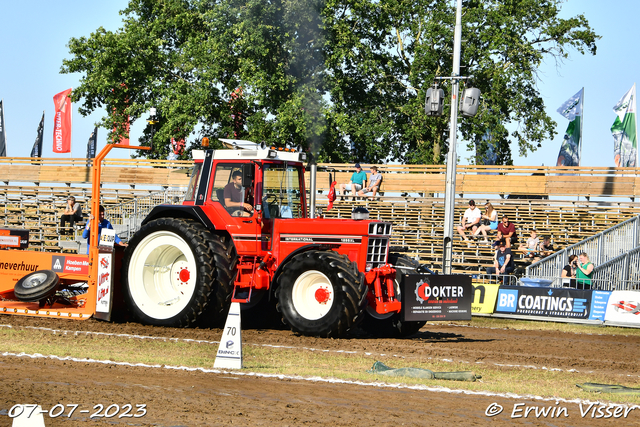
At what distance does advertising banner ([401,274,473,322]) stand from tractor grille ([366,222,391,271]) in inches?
20.7

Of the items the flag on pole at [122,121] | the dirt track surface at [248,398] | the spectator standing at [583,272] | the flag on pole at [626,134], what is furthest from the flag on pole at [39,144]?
the dirt track surface at [248,398]

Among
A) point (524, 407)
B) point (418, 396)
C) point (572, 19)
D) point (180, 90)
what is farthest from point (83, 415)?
point (572, 19)

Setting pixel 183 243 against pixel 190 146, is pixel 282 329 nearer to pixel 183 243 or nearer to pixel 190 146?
pixel 183 243

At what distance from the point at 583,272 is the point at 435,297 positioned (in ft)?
25.5

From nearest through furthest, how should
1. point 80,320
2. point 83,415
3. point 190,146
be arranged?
point 83,415
point 80,320
point 190,146

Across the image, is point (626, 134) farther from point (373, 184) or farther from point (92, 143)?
point (92, 143)

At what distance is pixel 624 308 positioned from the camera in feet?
49.4

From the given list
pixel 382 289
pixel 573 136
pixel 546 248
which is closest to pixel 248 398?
pixel 382 289

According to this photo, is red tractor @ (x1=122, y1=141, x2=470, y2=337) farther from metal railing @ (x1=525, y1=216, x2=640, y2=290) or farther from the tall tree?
the tall tree

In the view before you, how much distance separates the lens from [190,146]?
3397 cm

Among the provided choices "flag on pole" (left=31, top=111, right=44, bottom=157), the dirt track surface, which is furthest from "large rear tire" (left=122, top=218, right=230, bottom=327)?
"flag on pole" (left=31, top=111, right=44, bottom=157)

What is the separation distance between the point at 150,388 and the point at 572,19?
29449 mm

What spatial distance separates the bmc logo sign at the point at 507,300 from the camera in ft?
52.6

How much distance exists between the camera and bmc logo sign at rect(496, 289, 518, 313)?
632 inches
